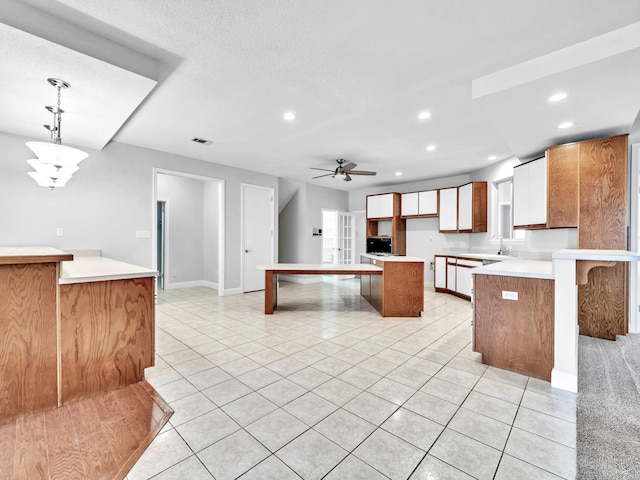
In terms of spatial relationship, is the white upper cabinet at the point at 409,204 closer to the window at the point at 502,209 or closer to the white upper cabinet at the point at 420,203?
the white upper cabinet at the point at 420,203

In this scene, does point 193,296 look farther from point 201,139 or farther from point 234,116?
point 234,116

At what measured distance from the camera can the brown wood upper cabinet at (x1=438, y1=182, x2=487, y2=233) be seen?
553 cm

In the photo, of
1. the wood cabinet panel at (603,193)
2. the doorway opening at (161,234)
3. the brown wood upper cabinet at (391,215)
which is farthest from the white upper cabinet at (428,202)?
the doorway opening at (161,234)

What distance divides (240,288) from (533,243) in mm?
5041

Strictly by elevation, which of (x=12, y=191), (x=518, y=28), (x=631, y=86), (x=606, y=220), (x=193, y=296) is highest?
(x=518, y=28)

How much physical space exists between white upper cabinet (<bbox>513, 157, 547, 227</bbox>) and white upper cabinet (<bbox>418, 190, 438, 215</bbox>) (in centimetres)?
214

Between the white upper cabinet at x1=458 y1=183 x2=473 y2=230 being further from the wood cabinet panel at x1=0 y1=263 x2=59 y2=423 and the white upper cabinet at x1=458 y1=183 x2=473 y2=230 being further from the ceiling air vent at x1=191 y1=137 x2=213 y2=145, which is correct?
the wood cabinet panel at x1=0 y1=263 x2=59 y2=423

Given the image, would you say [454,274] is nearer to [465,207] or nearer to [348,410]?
[465,207]

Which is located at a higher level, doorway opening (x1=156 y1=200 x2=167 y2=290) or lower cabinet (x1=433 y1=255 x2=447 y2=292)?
doorway opening (x1=156 y1=200 x2=167 y2=290)

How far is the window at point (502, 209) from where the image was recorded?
17.0ft

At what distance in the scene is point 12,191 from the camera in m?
3.56

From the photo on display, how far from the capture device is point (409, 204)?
6.89m

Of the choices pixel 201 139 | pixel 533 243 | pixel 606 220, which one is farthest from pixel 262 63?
pixel 533 243

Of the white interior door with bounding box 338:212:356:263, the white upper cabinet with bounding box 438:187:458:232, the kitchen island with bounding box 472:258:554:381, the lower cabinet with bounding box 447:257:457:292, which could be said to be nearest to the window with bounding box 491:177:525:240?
the white upper cabinet with bounding box 438:187:458:232
